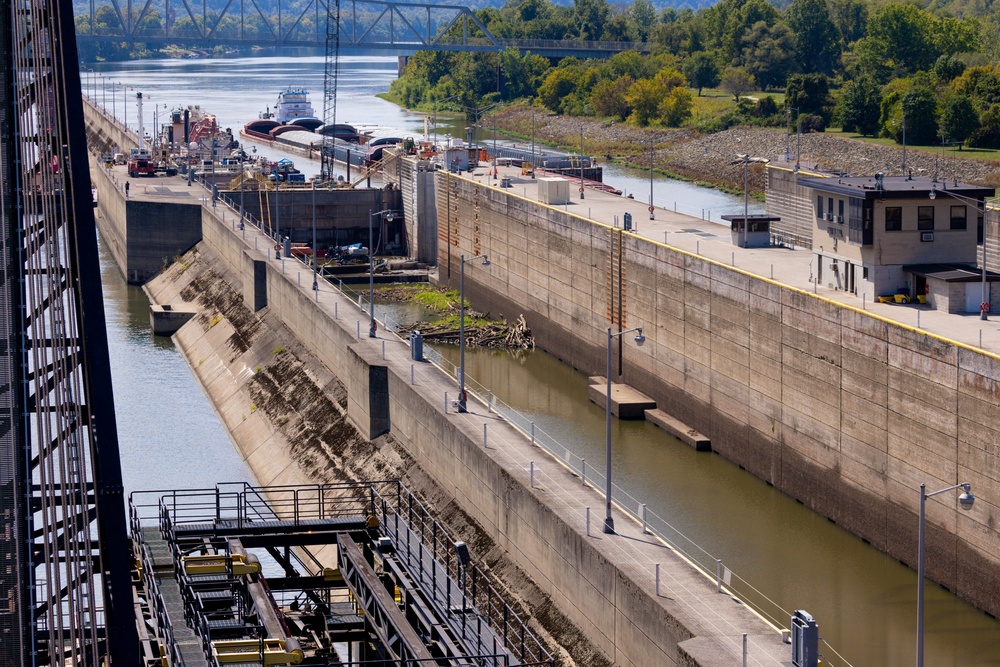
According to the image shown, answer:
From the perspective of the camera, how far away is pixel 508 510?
3266 cm

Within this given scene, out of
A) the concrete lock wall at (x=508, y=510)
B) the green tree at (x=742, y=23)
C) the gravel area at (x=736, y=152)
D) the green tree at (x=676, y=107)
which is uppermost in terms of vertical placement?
the green tree at (x=742, y=23)

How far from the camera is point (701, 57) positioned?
157 metres

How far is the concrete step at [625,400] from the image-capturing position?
50.5 metres

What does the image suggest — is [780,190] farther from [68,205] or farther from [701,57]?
[701,57]

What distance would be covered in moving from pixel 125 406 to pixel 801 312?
2254 cm

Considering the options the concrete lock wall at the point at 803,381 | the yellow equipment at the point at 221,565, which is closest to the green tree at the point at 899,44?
the concrete lock wall at the point at 803,381

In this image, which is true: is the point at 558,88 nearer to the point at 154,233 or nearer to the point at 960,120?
the point at 960,120

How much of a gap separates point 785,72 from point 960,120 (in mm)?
48403

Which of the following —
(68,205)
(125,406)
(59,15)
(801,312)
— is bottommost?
(125,406)

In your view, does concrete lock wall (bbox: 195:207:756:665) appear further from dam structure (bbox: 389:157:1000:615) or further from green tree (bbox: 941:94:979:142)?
green tree (bbox: 941:94:979:142)

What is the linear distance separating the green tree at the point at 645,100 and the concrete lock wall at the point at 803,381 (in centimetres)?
7852

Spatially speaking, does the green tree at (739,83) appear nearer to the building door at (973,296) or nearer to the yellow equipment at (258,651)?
the building door at (973,296)

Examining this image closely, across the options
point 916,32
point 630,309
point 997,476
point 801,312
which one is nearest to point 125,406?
point 630,309

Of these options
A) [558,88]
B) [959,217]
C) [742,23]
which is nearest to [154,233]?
[959,217]
